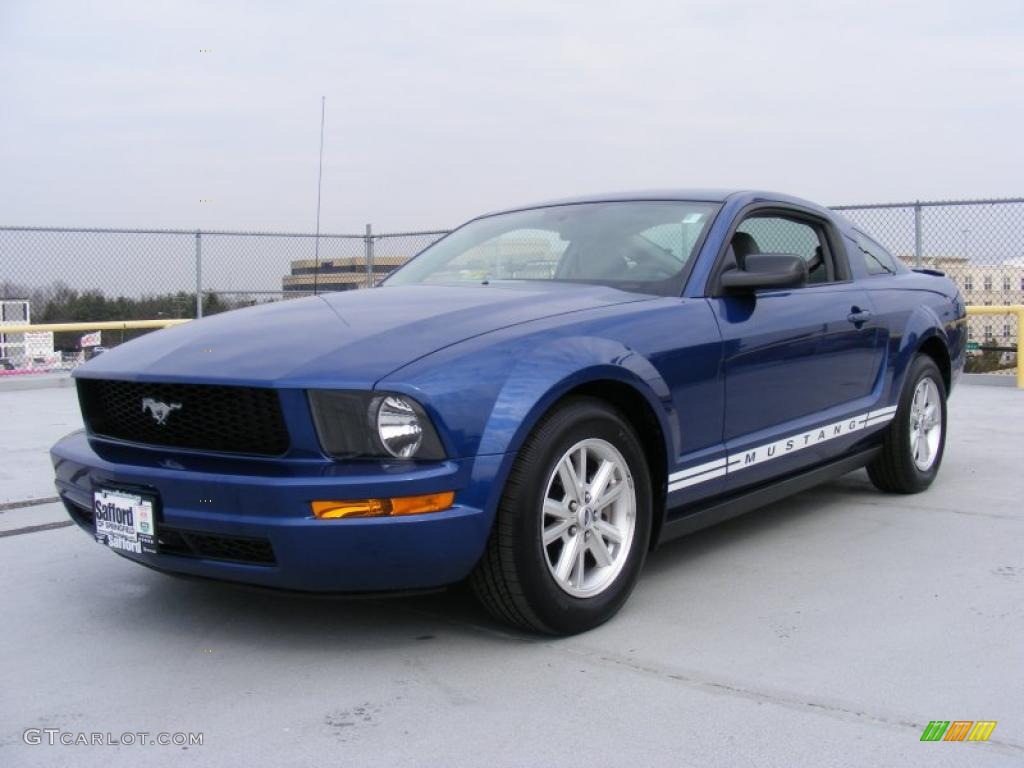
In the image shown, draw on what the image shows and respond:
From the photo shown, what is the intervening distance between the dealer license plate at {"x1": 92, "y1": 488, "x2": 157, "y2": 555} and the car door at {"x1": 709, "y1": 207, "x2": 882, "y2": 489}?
198cm

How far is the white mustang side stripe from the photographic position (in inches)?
149

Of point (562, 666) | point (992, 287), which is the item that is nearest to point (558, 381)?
point (562, 666)

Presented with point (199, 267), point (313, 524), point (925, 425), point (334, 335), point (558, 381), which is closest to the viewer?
point (313, 524)

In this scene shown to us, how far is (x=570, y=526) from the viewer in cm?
334

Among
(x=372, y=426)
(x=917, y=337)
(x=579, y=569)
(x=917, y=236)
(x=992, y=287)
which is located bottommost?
(x=579, y=569)

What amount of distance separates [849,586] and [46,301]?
30.9 ft

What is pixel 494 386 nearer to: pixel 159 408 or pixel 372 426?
pixel 372 426

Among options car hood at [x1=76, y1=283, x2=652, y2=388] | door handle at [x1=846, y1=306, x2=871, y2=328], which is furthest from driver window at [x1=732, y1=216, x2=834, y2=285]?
car hood at [x1=76, y1=283, x2=652, y2=388]

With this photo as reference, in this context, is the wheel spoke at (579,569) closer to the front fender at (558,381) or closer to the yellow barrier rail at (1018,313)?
the front fender at (558,381)

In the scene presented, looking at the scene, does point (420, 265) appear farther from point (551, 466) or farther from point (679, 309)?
point (551, 466)

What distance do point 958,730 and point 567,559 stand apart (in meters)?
1.17

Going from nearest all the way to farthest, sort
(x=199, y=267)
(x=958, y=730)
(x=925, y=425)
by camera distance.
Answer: (x=958, y=730) → (x=925, y=425) → (x=199, y=267)

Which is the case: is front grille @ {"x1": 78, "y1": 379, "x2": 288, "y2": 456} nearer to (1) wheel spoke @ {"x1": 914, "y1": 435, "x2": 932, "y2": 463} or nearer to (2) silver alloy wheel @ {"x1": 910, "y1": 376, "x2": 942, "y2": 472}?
(2) silver alloy wheel @ {"x1": 910, "y1": 376, "x2": 942, "y2": 472}

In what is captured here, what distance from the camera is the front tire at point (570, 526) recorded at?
3.13 metres
